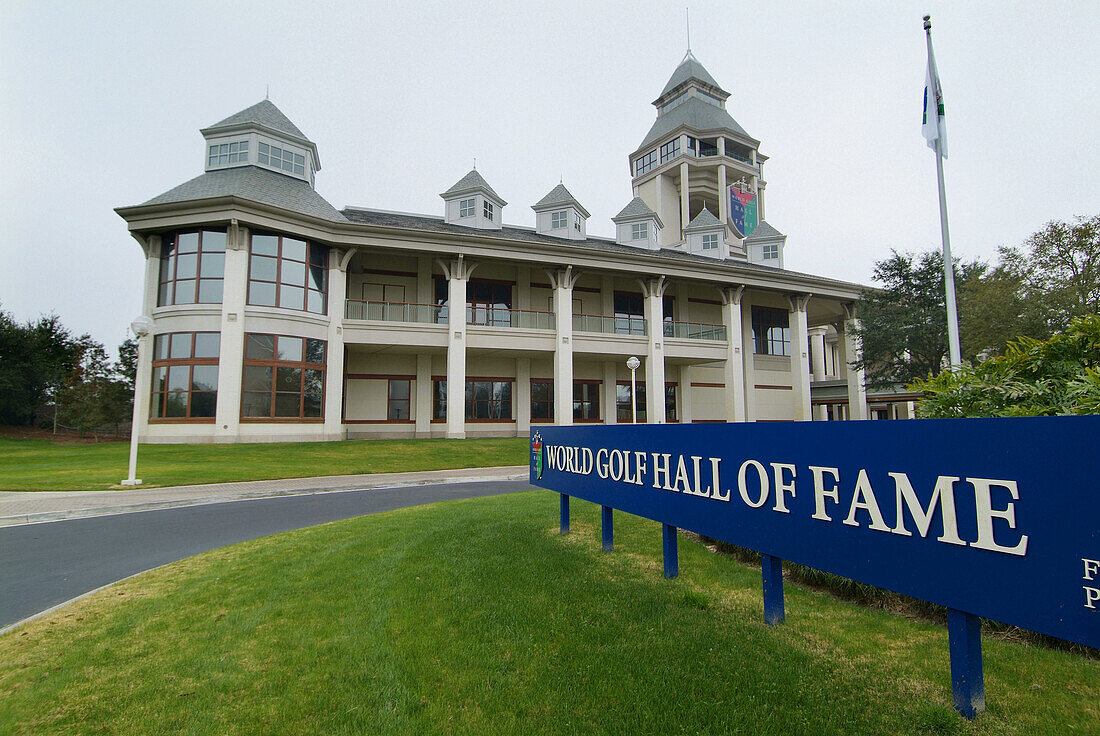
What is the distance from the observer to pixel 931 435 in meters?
2.44

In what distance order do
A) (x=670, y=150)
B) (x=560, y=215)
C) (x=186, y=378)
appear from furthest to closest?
(x=670, y=150) → (x=560, y=215) → (x=186, y=378)

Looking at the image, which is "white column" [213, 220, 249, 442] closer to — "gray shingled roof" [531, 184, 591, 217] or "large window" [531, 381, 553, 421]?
"large window" [531, 381, 553, 421]

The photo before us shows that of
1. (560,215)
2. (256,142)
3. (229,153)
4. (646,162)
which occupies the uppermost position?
(646,162)

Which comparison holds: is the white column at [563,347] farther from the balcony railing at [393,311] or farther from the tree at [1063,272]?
the tree at [1063,272]

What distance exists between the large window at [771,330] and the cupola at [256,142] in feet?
99.6

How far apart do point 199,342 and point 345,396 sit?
24.4ft

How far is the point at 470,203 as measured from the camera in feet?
104

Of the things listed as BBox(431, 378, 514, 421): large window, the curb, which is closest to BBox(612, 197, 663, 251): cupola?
BBox(431, 378, 514, 421): large window

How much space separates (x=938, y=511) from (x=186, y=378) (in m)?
26.4

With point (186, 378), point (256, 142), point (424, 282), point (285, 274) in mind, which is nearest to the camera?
point (186, 378)

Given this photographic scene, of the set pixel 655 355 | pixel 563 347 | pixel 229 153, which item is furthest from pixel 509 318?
pixel 229 153

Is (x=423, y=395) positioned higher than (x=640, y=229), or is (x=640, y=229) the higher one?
(x=640, y=229)

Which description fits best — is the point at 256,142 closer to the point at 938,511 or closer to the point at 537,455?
the point at 537,455

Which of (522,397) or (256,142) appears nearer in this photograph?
(256,142)
